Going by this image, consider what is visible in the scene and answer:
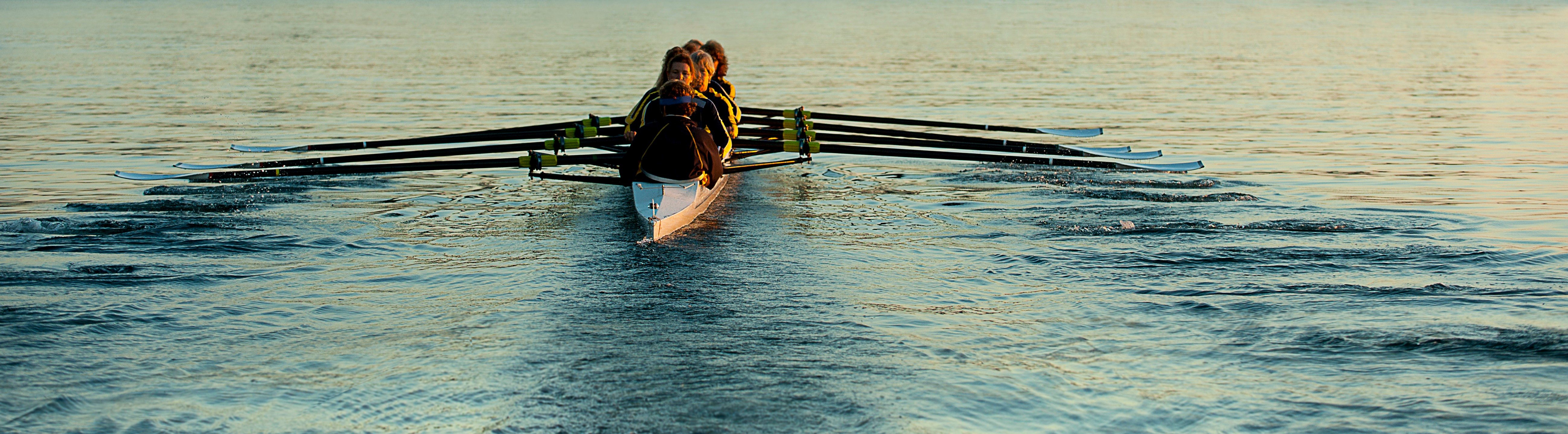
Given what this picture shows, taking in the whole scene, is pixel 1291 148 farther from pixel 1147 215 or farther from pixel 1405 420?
pixel 1405 420

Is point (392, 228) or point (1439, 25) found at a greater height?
point (1439, 25)

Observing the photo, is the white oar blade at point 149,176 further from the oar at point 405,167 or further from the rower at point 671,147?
the rower at point 671,147

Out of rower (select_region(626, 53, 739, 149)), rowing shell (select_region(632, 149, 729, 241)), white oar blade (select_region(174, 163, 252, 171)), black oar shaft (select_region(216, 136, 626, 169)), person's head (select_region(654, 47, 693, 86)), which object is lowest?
rowing shell (select_region(632, 149, 729, 241))

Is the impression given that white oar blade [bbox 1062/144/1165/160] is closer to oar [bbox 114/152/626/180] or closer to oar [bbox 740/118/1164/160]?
oar [bbox 740/118/1164/160]

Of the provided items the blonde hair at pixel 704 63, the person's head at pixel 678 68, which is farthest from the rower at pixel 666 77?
the blonde hair at pixel 704 63

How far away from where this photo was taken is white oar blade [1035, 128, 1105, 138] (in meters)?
15.9

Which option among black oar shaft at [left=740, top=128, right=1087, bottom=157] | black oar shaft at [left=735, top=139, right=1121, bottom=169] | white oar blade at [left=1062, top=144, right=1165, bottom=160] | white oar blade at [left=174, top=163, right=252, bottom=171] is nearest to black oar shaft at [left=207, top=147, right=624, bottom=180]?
white oar blade at [left=174, top=163, right=252, bottom=171]

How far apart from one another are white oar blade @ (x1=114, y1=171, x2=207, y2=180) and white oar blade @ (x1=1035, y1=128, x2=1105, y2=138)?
30.6 ft

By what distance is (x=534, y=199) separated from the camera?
11.4 metres

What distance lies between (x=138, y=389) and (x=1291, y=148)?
44.4 ft

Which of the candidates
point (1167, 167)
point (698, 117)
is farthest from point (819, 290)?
point (1167, 167)

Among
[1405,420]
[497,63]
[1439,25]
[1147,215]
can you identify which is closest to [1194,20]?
[1439,25]

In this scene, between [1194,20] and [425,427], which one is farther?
[1194,20]

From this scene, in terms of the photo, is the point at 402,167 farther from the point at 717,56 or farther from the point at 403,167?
the point at 717,56
